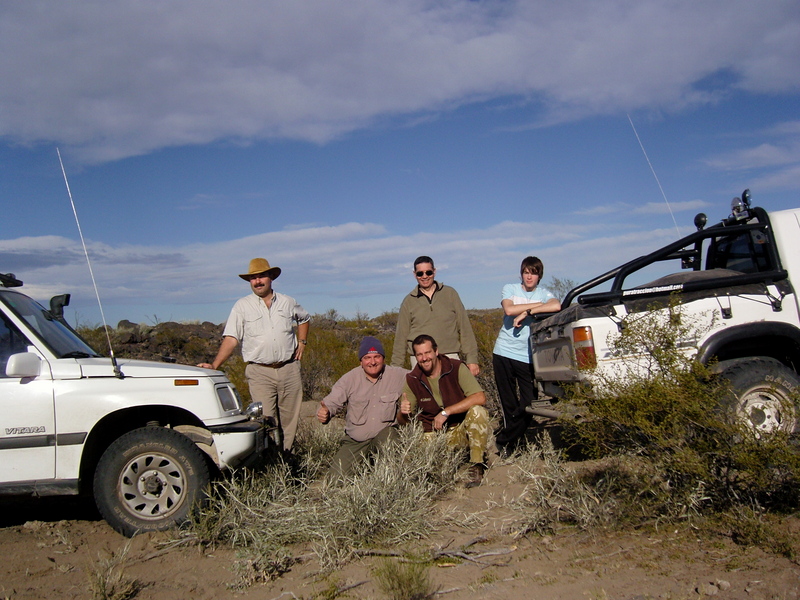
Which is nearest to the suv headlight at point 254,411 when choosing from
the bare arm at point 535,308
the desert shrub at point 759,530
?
the bare arm at point 535,308

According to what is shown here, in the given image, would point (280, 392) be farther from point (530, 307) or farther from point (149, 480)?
point (530, 307)

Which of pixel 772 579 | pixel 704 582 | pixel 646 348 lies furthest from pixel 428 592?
pixel 646 348

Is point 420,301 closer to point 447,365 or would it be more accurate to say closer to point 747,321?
point 447,365

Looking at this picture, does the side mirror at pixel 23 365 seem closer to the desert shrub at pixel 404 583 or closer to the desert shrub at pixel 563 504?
the desert shrub at pixel 404 583

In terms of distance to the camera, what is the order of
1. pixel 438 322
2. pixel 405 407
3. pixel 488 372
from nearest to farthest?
1. pixel 405 407
2. pixel 438 322
3. pixel 488 372

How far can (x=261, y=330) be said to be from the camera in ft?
20.1

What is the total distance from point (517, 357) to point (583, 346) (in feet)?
4.20

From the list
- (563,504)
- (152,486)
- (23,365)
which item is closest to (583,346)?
(563,504)

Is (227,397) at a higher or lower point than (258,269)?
lower

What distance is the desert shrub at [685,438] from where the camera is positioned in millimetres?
3666

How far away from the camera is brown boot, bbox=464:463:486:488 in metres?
5.38

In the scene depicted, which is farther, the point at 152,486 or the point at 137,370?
the point at 137,370

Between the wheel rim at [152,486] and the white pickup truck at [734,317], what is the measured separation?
2696 millimetres

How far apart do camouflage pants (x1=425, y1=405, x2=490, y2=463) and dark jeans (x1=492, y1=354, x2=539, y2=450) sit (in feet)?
2.36
